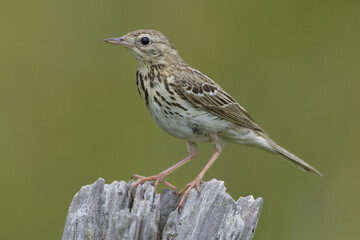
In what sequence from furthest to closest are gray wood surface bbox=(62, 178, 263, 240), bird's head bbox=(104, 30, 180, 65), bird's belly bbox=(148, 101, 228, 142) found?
bird's head bbox=(104, 30, 180, 65) < bird's belly bbox=(148, 101, 228, 142) < gray wood surface bbox=(62, 178, 263, 240)

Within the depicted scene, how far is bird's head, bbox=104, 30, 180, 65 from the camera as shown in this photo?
28.5 ft

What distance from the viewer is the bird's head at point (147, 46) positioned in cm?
867

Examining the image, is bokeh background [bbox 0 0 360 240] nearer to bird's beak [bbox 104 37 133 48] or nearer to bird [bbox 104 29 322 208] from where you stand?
bird [bbox 104 29 322 208]

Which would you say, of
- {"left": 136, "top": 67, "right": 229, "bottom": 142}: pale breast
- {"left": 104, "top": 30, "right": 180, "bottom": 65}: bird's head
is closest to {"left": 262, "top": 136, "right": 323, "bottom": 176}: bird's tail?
{"left": 136, "top": 67, "right": 229, "bottom": 142}: pale breast

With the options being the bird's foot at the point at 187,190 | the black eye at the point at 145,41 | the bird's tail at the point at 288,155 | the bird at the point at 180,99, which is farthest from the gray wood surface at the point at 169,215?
the bird's tail at the point at 288,155

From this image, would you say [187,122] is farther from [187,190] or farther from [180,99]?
[187,190]

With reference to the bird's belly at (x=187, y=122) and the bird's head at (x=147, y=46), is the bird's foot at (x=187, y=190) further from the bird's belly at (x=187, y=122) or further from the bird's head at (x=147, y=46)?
the bird's head at (x=147, y=46)

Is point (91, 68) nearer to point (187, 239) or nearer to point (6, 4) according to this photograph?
point (6, 4)

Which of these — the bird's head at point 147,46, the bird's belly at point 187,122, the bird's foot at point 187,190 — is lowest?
the bird's foot at point 187,190

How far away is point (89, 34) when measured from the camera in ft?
38.4

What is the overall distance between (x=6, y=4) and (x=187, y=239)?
7.11 metres

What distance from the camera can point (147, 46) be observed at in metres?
8.73

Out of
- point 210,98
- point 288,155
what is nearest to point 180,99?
point 210,98

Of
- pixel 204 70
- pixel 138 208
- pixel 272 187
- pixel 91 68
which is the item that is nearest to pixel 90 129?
pixel 91 68
